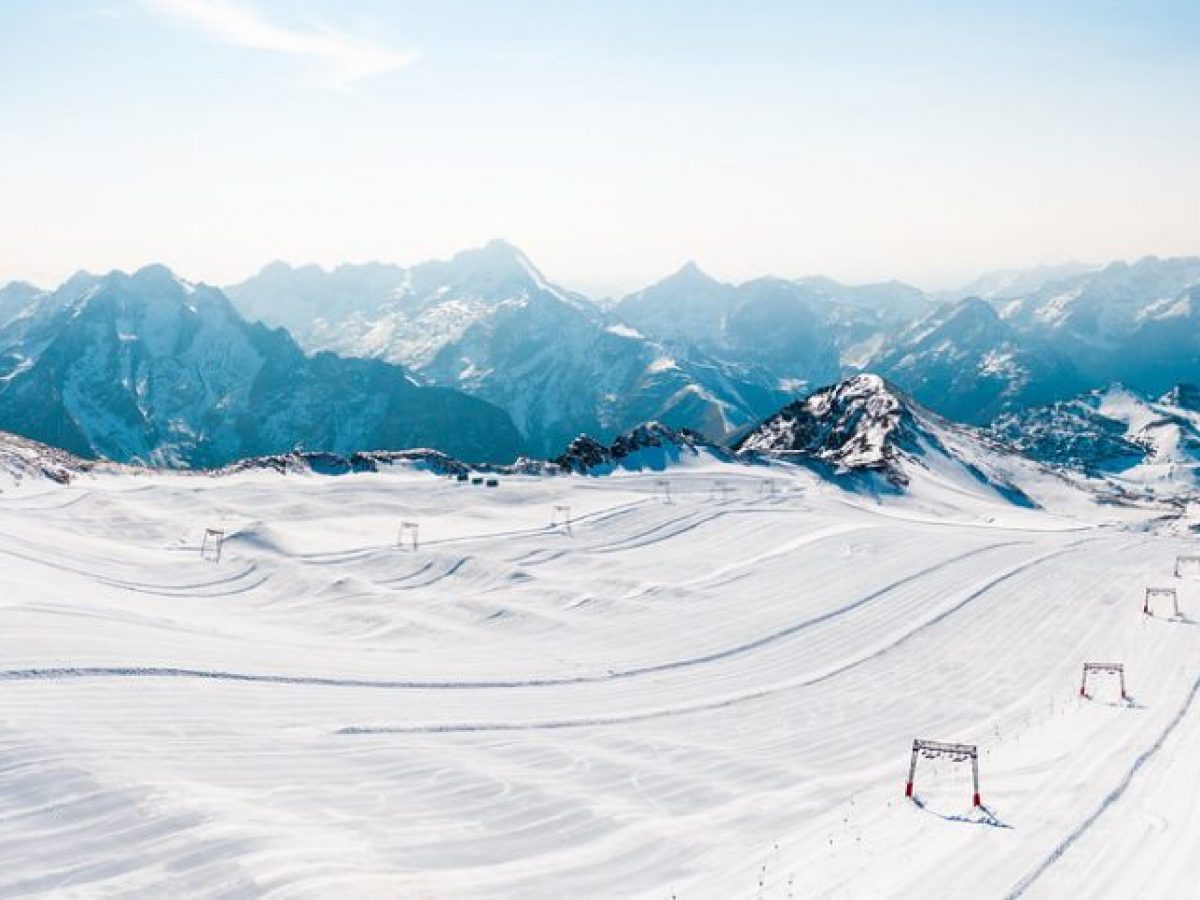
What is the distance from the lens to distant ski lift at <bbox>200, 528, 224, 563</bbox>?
79.9 meters

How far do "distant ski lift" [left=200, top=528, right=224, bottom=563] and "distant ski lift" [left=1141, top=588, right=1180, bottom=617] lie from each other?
238 ft

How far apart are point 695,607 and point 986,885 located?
4213 centimetres

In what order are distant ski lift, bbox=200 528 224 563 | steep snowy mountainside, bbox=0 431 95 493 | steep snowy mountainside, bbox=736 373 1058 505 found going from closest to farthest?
distant ski lift, bbox=200 528 224 563, steep snowy mountainside, bbox=0 431 95 493, steep snowy mountainside, bbox=736 373 1058 505

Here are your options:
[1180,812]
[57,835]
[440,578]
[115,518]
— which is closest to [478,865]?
[57,835]

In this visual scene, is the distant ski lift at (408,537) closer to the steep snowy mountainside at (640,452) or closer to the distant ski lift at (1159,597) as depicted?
the steep snowy mountainside at (640,452)

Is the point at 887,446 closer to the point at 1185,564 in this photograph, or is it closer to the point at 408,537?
the point at 1185,564

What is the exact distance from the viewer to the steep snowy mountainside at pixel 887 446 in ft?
478

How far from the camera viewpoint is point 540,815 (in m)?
35.0

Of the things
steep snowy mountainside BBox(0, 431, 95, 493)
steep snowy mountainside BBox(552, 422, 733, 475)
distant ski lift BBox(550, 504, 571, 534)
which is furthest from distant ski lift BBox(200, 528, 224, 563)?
steep snowy mountainside BBox(552, 422, 733, 475)

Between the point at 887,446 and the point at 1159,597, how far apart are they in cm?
7792

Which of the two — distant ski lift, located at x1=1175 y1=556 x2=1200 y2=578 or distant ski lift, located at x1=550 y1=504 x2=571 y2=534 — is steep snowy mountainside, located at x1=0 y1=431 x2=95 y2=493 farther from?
distant ski lift, located at x1=1175 y1=556 x2=1200 y2=578

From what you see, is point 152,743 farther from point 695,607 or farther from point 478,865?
point 695,607

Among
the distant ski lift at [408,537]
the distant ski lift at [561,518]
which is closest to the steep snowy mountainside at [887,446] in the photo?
the distant ski lift at [561,518]

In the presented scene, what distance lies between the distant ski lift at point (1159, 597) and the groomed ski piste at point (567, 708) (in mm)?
1155
